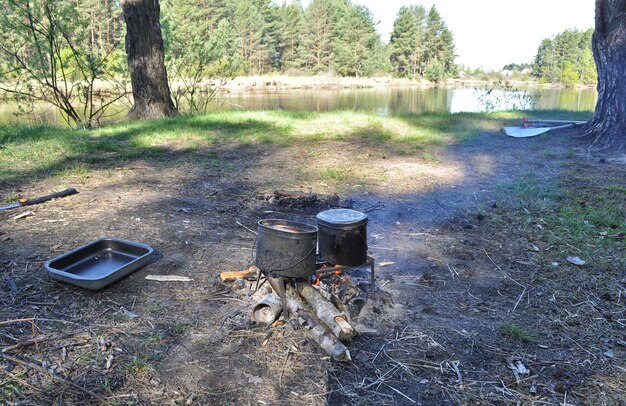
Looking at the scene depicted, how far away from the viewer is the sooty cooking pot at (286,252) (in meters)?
2.27

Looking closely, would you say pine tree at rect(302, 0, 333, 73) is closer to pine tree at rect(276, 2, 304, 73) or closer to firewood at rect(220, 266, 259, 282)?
pine tree at rect(276, 2, 304, 73)

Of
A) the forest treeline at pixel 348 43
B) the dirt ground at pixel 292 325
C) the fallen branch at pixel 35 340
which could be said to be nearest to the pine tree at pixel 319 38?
the forest treeline at pixel 348 43

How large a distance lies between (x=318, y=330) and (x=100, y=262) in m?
1.67

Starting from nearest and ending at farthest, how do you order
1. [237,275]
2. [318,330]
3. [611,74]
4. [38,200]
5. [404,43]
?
[318,330]
[237,275]
[38,200]
[611,74]
[404,43]

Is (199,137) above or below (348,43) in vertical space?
below

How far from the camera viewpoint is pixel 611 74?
21.8ft

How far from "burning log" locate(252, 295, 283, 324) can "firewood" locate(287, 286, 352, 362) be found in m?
Result: 0.08

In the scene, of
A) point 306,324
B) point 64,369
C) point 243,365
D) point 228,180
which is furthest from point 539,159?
point 64,369

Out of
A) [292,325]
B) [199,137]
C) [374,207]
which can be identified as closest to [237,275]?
[292,325]

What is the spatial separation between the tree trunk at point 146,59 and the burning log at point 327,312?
7.29 metres

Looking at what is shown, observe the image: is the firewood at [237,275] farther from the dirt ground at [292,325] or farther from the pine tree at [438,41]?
the pine tree at [438,41]

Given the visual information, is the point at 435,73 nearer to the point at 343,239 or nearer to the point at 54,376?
the point at 343,239

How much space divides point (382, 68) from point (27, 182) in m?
55.8

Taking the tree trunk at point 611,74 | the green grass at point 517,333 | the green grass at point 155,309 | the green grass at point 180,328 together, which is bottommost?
the green grass at point 517,333
